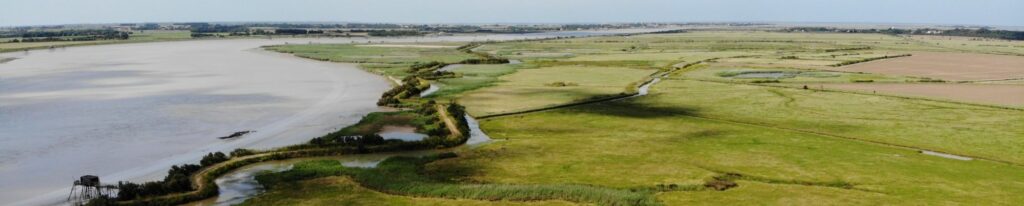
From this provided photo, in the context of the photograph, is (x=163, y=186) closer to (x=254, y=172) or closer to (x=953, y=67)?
(x=254, y=172)

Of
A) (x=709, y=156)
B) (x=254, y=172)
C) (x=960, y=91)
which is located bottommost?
(x=709, y=156)

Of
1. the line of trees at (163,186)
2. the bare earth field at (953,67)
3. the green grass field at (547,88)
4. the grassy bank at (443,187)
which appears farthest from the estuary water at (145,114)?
the bare earth field at (953,67)

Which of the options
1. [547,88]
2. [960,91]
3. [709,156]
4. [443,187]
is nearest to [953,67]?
[960,91]

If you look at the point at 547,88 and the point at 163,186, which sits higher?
the point at 547,88

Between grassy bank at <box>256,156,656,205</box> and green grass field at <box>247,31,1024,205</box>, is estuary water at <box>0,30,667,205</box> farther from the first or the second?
green grass field at <box>247,31,1024,205</box>

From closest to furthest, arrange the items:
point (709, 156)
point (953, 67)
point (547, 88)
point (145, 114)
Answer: point (709, 156) → point (145, 114) → point (547, 88) → point (953, 67)

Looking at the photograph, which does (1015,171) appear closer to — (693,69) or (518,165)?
(518,165)

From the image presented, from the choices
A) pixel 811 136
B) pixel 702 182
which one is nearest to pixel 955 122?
pixel 811 136
